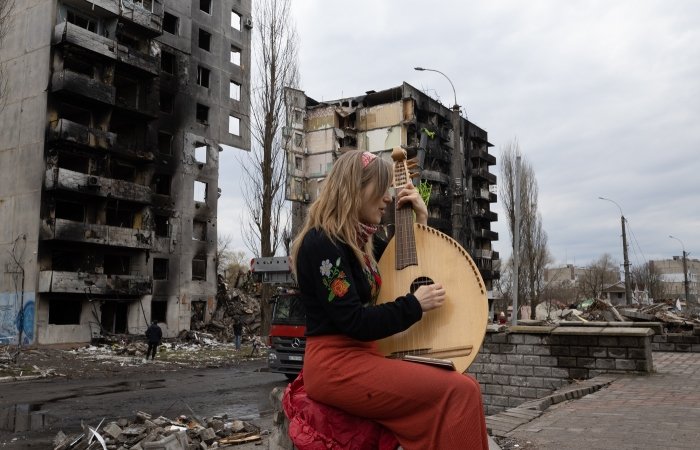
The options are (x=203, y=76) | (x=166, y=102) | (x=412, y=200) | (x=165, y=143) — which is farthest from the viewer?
(x=203, y=76)

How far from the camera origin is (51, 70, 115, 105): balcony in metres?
29.0

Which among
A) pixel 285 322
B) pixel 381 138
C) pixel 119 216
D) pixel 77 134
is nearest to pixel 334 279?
pixel 285 322

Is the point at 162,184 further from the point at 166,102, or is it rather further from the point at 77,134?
the point at 77,134

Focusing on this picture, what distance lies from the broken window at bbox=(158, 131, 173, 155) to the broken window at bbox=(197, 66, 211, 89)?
5102mm

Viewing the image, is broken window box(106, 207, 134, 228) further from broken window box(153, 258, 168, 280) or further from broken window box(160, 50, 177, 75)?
broken window box(160, 50, 177, 75)

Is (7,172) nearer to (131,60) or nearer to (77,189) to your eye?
(77,189)

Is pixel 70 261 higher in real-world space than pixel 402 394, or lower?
higher

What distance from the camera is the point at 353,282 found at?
2.27 meters

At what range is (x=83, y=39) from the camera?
29.7 meters

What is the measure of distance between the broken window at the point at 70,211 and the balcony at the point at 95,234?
217cm

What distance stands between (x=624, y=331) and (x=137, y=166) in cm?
3170

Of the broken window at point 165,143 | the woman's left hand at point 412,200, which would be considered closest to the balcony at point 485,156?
the broken window at point 165,143

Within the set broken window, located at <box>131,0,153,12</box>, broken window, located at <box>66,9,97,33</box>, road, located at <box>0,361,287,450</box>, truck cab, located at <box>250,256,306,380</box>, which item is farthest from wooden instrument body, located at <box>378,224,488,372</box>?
broken window, located at <box>131,0,153,12</box>

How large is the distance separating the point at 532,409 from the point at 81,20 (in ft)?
113
